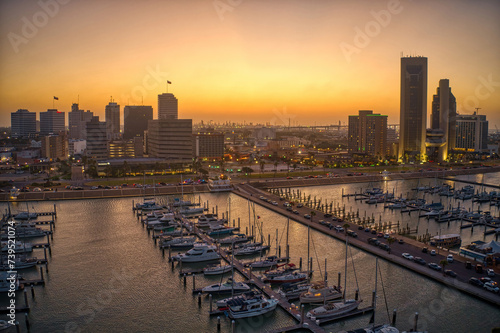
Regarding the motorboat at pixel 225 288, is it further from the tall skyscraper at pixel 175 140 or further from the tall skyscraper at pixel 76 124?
the tall skyscraper at pixel 76 124

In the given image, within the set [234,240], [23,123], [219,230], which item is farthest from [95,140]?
[23,123]

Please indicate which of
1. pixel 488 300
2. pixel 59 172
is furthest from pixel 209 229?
pixel 59 172

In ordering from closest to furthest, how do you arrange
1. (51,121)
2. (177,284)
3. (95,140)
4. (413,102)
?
1. (177,284)
2. (95,140)
3. (413,102)
4. (51,121)

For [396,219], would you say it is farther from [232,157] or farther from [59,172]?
[232,157]

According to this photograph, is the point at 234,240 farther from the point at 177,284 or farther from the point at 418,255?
the point at 418,255

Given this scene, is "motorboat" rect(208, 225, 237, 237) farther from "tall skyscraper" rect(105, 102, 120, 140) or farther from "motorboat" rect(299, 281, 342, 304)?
"tall skyscraper" rect(105, 102, 120, 140)

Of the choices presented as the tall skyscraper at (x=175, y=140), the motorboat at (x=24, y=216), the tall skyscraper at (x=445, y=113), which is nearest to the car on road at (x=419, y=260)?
the motorboat at (x=24, y=216)
